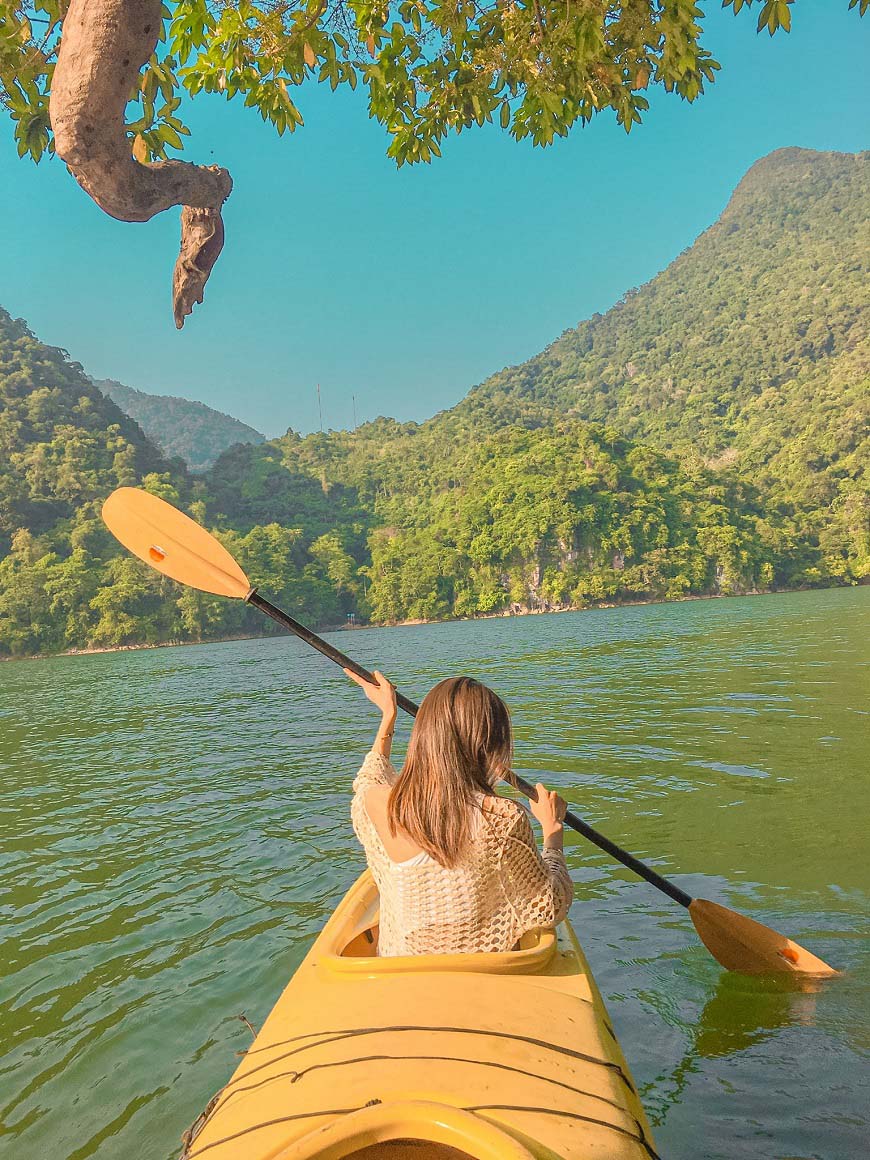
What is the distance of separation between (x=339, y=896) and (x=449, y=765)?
3344mm

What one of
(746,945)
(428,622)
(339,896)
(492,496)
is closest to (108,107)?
(746,945)

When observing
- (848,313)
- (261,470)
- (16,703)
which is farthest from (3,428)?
(848,313)

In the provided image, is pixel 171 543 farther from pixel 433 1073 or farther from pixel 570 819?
pixel 433 1073

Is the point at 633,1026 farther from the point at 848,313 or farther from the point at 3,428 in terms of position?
the point at 848,313

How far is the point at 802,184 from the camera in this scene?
174750mm

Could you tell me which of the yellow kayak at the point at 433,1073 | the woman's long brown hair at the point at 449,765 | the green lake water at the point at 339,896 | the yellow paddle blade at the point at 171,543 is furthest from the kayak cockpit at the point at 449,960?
the yellow paddle blade at the point at 171,543

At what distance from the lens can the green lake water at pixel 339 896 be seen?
3035 mm

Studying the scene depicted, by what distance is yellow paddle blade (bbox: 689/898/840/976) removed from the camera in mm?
3719

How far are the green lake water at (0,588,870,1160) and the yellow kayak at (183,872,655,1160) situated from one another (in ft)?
3.23

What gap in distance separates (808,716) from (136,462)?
279 ft

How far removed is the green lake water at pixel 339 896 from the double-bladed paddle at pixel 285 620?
0.12 meters

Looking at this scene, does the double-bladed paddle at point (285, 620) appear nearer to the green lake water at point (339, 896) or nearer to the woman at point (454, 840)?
the green lake water at point (339, 896)

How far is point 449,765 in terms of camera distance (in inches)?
91.9

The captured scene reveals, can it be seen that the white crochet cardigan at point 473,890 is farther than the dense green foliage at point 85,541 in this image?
No
